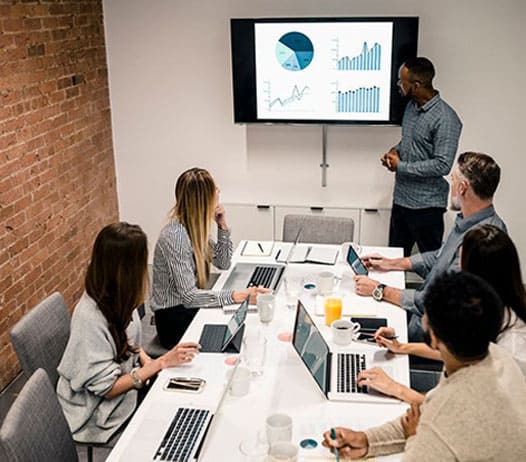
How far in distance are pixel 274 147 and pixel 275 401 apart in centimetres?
A: 305

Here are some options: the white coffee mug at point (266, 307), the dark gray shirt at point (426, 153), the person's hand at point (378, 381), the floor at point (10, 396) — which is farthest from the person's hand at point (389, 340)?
the dark gray shirt at point (426, 153)

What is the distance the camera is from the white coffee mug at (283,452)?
80.0 inches

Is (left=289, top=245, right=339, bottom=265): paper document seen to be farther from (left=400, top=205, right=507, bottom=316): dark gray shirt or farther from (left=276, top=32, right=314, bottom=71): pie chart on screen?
(left=276, top=32, right=314, bottom=71): pie chart on screen

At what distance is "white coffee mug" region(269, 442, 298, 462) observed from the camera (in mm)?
2031

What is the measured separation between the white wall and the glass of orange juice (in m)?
2.31

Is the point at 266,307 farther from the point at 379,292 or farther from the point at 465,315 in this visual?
the point at 465,315

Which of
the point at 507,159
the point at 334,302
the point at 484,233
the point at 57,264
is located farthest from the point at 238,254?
the point at 507,159

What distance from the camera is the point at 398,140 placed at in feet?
16.6

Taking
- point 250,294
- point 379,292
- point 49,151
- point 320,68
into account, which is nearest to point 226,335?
point 250,294

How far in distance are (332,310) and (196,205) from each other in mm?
819

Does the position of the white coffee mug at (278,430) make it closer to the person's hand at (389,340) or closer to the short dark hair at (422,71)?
the person's hand at (389,340)

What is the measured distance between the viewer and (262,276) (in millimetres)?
3566

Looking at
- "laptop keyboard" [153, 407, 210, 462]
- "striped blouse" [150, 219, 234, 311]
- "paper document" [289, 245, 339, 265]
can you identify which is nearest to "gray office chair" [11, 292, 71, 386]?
"striped blouse" [150, 219, 234, 311]

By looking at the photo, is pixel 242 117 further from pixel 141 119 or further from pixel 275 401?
pixel 275 401
